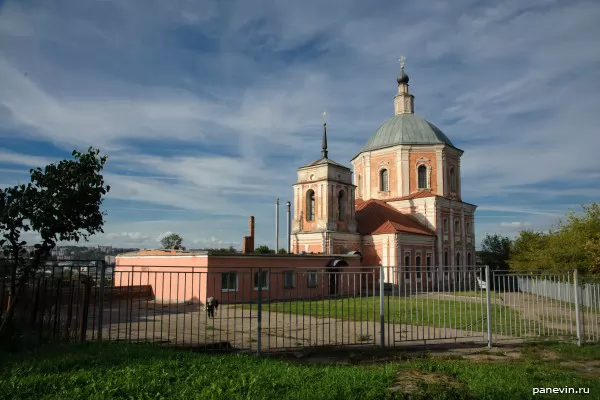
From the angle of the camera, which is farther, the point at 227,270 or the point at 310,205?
the point at 310,205

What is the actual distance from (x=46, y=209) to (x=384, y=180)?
36.0 metres

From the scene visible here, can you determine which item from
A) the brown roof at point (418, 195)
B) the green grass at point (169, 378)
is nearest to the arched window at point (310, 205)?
the brown roof at point (418, 195)

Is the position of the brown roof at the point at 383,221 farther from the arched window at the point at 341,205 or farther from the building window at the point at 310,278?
the building window at the point at 310,278

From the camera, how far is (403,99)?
46.4 meters

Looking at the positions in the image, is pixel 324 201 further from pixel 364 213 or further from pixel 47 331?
pixel 47 331

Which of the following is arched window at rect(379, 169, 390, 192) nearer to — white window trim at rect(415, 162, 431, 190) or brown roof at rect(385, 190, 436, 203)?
brown roof at rect(385, 190, 436, 203)

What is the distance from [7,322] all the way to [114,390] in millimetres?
3517

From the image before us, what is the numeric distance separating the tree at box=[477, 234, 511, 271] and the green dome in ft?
62.0

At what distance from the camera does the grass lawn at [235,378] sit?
5469mm

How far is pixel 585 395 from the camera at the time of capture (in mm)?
5887

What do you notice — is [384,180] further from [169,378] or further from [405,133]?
[169,378]

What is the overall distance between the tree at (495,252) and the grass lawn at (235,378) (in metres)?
49.3

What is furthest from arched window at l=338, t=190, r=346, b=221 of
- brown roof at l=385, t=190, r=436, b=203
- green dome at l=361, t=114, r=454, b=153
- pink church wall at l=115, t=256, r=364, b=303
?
→ green dome at l=361, t=114, r=454, b=153

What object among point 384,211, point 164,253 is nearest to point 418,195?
point 384,211
